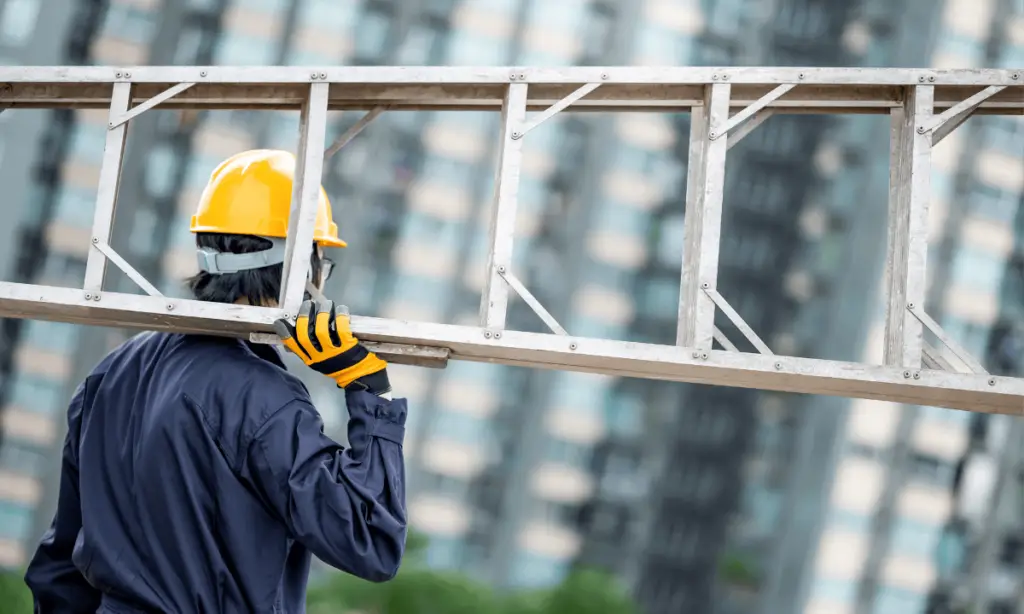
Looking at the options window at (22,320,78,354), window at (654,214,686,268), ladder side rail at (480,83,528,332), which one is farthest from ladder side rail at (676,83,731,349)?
window at (654,214,686,268)

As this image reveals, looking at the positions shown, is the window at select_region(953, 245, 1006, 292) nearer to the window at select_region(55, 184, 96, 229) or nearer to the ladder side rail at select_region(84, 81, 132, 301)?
the window at select_region(55, 184, 96, 229)

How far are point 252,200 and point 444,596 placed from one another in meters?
43.1

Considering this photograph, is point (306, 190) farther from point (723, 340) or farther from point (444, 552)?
point (444, 552)

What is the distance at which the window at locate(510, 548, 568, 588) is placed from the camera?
5112 centimetres

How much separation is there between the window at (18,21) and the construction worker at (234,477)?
47.9 meters

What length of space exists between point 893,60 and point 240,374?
59173mm

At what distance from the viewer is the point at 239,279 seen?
11.7 ft

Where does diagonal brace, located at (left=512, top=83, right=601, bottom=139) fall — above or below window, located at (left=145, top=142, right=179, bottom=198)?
below

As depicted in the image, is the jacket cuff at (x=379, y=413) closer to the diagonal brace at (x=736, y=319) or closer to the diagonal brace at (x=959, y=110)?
the diagonal brace at (x=736, y=319)

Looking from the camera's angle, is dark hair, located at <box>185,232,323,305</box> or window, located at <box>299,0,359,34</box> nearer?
dark hair, located at <box>185,232,323,305</box>

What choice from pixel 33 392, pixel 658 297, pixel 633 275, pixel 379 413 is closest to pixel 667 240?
pixel 633 275

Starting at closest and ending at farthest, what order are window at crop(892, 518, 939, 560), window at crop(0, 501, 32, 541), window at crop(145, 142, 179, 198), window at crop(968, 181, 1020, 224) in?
window at crop(0, 501, 32, 541) < window at crop(145, 142, 179, 198) < window at crop(892, 518, 939, 560) < window at crop(968, 181, 1020, 224)

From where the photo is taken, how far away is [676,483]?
179ft

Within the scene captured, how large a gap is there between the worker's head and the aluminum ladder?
10 cm
